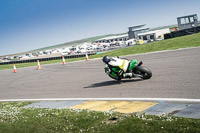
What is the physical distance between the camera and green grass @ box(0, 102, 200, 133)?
5.52 meters

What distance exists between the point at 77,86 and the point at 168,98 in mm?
5727

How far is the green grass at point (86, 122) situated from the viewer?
217 inches

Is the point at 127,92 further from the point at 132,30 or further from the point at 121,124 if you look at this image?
the point at 132,30

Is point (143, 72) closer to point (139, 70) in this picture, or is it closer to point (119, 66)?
point (139, 70)

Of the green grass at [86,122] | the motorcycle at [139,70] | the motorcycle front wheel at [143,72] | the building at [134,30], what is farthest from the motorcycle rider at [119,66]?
the building at [134,30]

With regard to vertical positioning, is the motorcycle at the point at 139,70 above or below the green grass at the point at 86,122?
above

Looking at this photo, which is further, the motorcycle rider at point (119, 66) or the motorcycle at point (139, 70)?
the motorcycle rider at point (119, 66)

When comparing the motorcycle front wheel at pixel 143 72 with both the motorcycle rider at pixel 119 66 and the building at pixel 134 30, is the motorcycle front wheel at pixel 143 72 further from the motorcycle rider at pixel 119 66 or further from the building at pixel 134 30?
the building at pixel 134 30

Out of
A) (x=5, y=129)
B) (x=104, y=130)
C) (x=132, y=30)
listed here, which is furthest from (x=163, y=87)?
(x=132, y=30)

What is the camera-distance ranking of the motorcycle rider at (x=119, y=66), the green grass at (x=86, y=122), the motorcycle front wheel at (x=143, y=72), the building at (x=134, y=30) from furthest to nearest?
the building at (x=134, y=30) < the motorcycle rider at (x=119, y=66) < the motorcycle front wheel at (x=143, y=72) < the green grass at (x=86, y=122)

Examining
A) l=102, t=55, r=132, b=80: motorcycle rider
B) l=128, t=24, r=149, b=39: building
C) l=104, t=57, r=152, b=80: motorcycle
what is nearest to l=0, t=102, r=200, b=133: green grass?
l=102, t=55, r=132, b=80: motorcycle rider

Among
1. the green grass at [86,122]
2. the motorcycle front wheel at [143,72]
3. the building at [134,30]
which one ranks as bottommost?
the green grass at [86,122]

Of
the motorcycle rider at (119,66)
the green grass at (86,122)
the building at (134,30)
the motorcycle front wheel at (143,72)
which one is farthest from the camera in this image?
the building at (134,30)

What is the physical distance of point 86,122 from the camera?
6.62 metres
